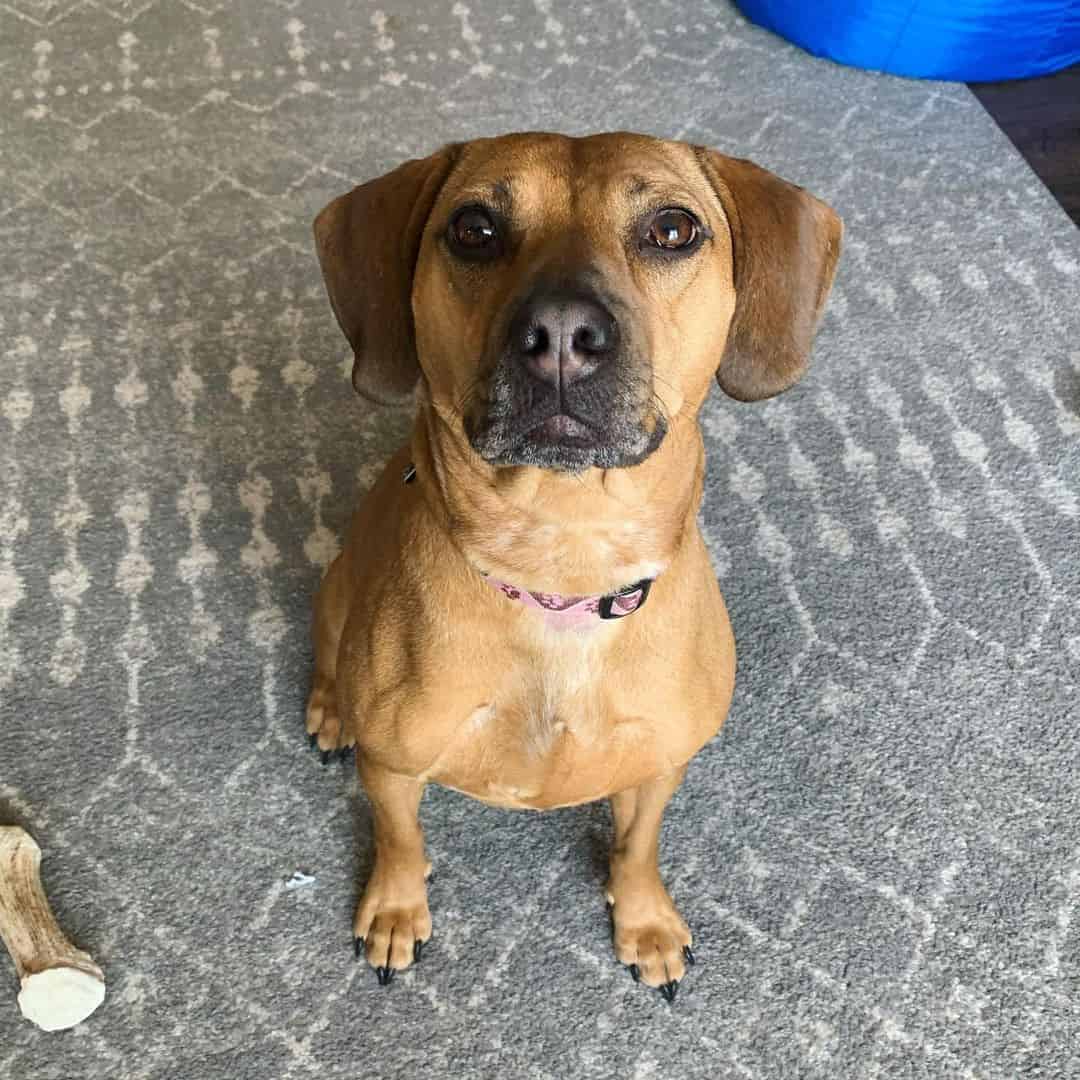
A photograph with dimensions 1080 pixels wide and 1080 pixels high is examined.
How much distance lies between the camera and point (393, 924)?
2123 mm

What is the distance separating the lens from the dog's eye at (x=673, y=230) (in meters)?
1.57

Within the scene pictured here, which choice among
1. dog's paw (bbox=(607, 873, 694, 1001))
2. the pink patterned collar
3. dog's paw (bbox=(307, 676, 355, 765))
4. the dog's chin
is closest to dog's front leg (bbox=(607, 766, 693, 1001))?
dog's paw (bbox=(607, 873, 694, 1001))

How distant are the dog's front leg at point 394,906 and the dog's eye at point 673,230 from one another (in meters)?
1.13

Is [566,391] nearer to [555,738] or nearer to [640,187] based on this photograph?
→ [640,187]

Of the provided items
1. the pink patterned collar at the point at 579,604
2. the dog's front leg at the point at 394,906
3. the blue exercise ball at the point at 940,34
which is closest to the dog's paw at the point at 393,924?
the dog's front leg at the point at 394,906

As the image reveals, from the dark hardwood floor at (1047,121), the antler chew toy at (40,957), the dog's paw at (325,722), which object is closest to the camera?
the antler chew toy at (40,957)

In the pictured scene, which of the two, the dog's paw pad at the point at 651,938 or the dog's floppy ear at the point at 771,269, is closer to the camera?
the dog's floppy ear at the point at 771,269

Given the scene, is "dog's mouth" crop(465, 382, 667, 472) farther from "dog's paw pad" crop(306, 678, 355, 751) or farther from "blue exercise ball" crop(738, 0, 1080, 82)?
"blue exercise ball" crop(738, 0, 1080, 82)

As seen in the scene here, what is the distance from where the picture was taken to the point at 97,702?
8.06 feet

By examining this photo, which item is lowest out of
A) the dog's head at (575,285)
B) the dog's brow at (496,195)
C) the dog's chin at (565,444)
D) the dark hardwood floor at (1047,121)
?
the dark hardwood floor at (1047,121)

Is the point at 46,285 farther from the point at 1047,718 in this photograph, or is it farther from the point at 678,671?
the point at 1047,718

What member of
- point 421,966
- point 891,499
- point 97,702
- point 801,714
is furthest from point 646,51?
point 421,966

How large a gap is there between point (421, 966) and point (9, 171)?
2.92 m

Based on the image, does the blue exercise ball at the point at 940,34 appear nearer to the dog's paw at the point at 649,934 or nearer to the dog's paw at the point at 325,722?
the dog's paw at the point at 325,722
